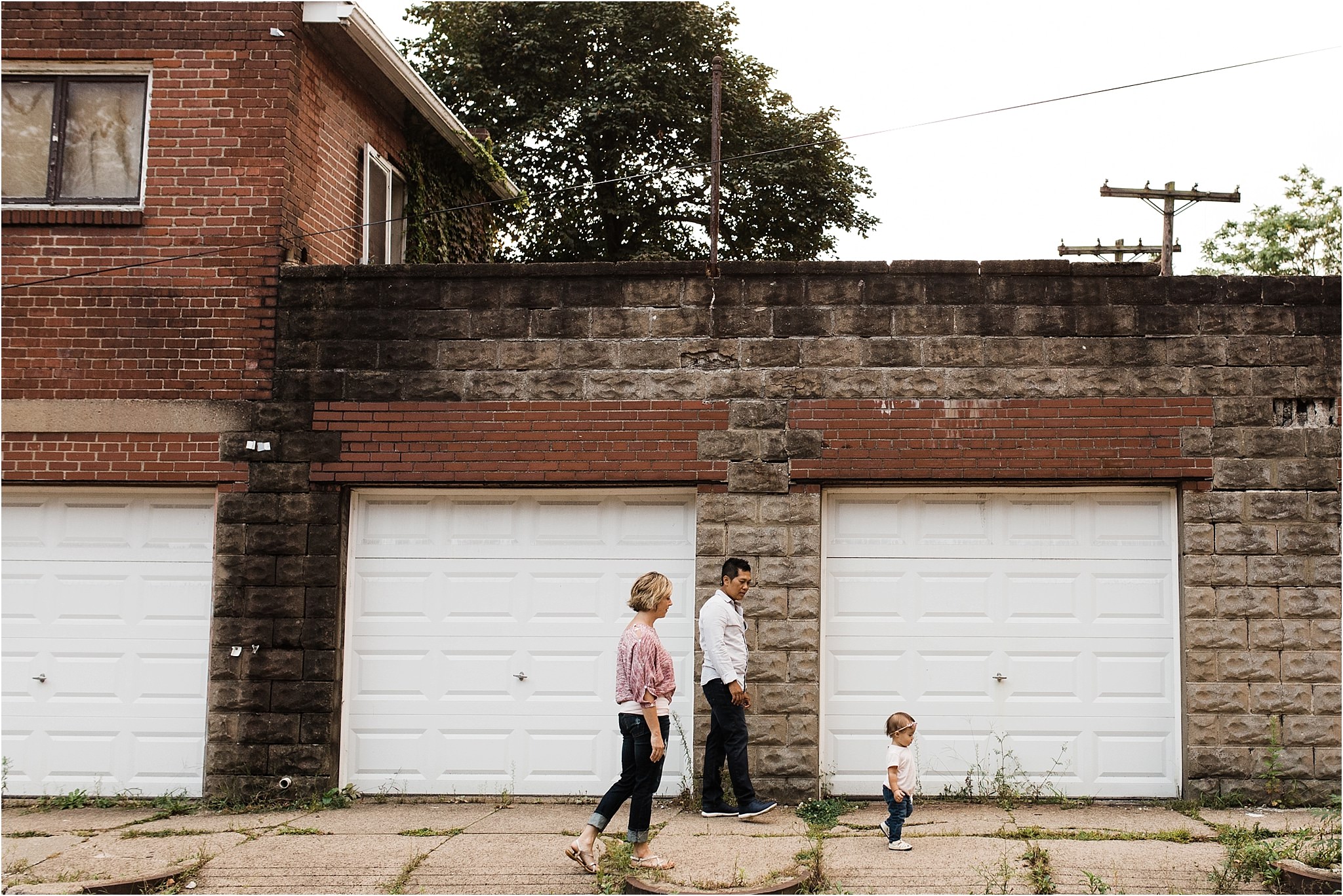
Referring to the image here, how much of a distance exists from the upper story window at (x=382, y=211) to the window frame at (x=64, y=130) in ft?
6.83

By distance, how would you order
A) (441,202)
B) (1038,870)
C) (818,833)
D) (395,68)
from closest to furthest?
(1038,870) < (818,833) < (395,68) < (441,202)

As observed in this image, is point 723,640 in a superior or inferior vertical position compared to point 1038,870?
superior

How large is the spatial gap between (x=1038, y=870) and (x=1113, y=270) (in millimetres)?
4502

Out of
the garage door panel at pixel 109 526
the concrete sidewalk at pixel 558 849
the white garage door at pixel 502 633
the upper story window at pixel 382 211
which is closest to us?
the concrete sidewalk at pixel 558 849

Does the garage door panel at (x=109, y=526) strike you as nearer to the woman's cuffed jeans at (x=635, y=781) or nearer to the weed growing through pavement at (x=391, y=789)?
the weed growing through pavement at (x=391, y=789)

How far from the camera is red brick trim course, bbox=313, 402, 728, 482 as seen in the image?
919 centimetres

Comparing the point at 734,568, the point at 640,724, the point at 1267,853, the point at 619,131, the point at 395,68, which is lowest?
the point at 1267,853

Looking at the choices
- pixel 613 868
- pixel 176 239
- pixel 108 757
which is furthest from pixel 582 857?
pixel 176 239

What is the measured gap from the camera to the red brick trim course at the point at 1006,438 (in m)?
9.01

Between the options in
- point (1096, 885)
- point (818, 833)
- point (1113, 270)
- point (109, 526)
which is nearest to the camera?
point (1096, 885)

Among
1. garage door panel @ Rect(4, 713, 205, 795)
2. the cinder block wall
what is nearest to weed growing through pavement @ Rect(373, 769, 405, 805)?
the cinder block wall

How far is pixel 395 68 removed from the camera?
11.1 m

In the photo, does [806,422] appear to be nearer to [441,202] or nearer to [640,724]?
[640,724]

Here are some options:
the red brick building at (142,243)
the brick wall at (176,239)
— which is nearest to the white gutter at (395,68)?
the red brick building at (142,243)
